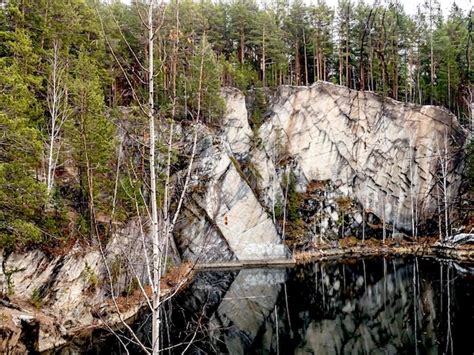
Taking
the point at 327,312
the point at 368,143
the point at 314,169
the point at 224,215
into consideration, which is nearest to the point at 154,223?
the point at 327,312

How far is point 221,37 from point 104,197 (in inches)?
1106

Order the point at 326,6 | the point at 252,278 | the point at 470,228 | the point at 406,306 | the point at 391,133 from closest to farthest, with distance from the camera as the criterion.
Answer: the point at 406,306 < the point at 252,278 < the point at 470,228 < the point at 391,133 < the point at 326,6

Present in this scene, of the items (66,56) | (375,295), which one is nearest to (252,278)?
(375,295)

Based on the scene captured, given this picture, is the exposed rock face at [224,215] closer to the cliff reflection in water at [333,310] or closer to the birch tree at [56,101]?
the cliff reflection in water at [333,310]

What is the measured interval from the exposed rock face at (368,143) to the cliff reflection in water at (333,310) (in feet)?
43.6

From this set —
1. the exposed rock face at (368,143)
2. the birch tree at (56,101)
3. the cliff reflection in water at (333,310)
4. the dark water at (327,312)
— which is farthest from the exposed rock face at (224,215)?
the birch tree at (56,101)

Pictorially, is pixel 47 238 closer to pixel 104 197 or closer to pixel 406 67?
pixel 104 197

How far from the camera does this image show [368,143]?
144 feet

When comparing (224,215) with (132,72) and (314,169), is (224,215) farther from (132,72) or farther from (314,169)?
(132,72)

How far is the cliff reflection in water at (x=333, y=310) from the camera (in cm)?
1502

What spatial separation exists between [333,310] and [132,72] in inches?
756

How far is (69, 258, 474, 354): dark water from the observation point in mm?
14883

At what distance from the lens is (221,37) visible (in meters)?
45.6

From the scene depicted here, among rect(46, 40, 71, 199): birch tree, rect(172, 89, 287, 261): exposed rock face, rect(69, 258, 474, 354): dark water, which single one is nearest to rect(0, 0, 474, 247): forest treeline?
rect(46, 40, 71, 199): birch tree
